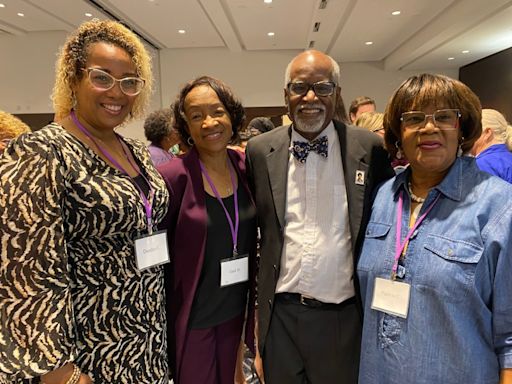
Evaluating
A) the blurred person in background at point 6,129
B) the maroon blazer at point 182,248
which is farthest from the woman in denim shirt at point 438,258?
the blurred person in background at point 6,129

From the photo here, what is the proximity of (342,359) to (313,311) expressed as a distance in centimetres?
24

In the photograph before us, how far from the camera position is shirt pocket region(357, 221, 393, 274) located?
131 centimetres

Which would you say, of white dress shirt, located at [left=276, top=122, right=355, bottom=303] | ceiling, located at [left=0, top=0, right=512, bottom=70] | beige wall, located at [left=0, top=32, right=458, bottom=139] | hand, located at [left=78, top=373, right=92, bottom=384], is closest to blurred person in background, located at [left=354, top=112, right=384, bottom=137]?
white dress shirt, located at [left=276, top=122, right=355, bottom=303]

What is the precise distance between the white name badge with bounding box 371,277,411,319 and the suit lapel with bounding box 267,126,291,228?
51cm

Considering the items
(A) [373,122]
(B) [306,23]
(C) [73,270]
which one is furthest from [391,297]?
(B) [306,23]

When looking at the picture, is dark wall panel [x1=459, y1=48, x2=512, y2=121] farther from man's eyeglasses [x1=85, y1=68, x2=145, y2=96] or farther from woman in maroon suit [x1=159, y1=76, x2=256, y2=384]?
man's eyeglasses [x1=85, y1=68, x2=145, y2=96]

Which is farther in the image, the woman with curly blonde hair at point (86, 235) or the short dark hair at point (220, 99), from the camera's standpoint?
the short dark hair at point (220, 99)

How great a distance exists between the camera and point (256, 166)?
1807 millimetres

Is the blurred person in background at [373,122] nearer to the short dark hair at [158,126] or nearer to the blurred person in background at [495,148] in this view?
the blurred person in background at [495,148]

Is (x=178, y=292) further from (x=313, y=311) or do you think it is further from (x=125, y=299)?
(x=313, y=311)

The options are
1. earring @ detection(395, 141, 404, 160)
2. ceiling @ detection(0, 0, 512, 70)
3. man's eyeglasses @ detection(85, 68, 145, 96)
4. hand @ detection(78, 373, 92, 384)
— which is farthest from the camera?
ceiling @ detection(0, 0, 512, 70)

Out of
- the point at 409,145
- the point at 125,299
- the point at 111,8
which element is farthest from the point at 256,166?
the point at 111,8

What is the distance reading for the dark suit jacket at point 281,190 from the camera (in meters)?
1.60

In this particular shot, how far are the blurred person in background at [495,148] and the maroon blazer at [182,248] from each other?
2280 mm
